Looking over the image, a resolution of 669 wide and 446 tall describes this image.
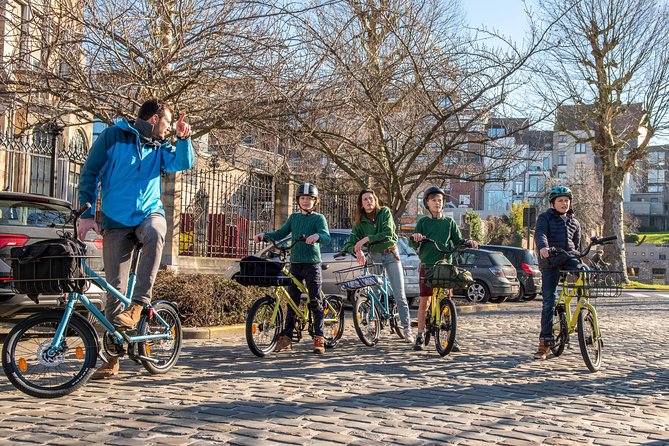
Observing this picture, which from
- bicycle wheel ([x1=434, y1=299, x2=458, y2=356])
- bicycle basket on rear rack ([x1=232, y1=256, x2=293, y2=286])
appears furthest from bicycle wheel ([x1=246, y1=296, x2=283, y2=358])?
bicycle wheel ([x1=434, y1=299, x2=458, y2=356])

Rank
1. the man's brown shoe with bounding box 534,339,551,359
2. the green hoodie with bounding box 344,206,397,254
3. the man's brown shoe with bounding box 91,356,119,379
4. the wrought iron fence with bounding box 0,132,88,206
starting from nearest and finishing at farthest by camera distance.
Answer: the man's brown shoe with bounding box 91,356,119,379, the man's brown shoe with bounding box 534,339,551,359, the green hoodie with bounding box 344,206,397,254, the wrought iron fence with bounding box 0,132,88,206

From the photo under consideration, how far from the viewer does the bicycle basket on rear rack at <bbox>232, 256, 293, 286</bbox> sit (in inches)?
309

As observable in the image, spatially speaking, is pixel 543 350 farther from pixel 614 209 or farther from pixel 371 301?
pixel 614 209

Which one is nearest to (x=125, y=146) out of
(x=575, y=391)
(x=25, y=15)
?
(x=575, y=391)

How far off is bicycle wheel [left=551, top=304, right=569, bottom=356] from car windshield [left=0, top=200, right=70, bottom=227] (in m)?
5.32

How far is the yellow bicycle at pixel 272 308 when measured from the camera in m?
7.86

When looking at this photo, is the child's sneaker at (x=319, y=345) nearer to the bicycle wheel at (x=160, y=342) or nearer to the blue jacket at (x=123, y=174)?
the bicycle wheel at (x=160, y=342)

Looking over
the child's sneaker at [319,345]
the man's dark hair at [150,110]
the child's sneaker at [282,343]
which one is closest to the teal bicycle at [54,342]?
the man's dark hair at [150,110]

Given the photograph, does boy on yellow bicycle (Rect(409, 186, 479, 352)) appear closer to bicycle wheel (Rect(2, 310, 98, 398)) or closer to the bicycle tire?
the bicycle tire

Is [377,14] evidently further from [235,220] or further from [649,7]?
[649,7]

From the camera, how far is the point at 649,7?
29.1 metres

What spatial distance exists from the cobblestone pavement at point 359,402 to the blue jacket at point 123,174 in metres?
1.31

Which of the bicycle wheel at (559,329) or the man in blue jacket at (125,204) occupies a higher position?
the man in blue jacket at (125,204)

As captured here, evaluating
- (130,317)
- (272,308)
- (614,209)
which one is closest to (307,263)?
(272,308)
